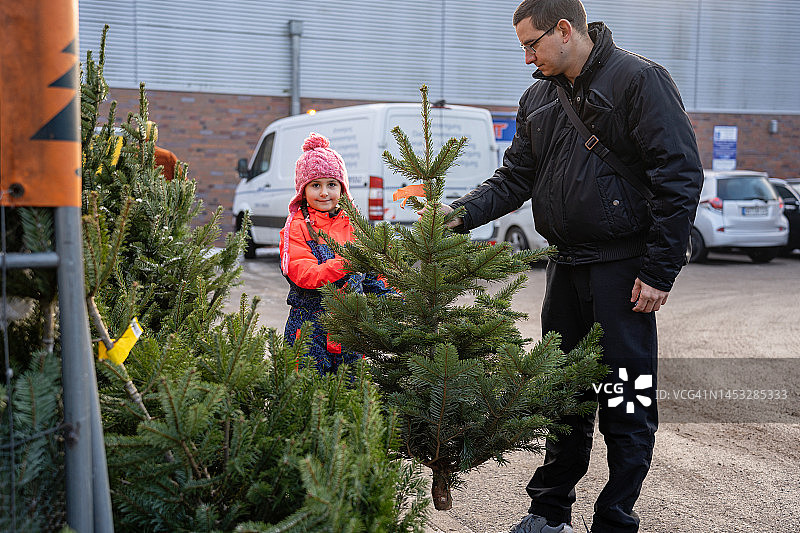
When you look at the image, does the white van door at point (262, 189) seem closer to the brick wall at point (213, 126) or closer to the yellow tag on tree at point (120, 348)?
the brick wall at point (213, 126)

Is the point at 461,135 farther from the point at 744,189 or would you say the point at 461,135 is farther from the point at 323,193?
the point at 323,193

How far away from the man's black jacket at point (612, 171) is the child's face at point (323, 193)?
3.05ft

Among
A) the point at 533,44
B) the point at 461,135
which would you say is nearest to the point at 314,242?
the point at 533,44

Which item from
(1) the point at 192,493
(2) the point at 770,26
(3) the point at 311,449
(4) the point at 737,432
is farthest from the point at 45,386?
(2) the point at 770,26

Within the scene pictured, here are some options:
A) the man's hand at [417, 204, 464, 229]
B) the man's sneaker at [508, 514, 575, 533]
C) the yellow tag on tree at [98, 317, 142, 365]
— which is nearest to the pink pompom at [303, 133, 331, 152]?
the man's hand at [417, 204, 464, 229]

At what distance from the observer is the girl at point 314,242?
3.56m

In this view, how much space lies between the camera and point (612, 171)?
9.41 ft

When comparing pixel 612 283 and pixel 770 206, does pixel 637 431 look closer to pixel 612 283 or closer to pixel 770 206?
pixel 612 283

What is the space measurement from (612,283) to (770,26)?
2310 cm

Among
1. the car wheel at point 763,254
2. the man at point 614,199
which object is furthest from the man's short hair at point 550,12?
the car wheel at point 763,254

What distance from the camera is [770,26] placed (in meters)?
22.8

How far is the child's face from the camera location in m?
3.82

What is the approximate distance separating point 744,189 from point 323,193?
12.2 metres

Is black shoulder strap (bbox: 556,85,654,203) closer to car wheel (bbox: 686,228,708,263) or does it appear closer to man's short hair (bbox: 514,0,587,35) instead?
man's short hair (bbox: 514,0,587,35)
